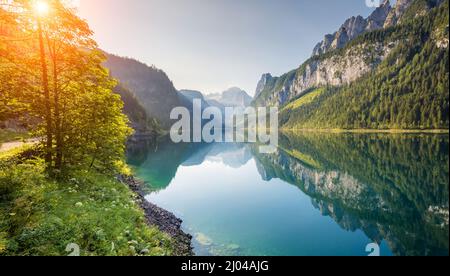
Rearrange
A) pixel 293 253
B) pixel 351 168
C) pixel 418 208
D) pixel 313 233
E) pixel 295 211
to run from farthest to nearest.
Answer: pixel 351 168
pixel 295 211
pixel 418 208
pixel 313 233
pixel 293 253

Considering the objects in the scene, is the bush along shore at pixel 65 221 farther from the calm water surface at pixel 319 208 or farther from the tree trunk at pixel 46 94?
the calm water surface at pixel 319 208

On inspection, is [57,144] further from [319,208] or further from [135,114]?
[135,114]

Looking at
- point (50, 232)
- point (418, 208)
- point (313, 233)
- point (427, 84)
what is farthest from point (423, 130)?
point (50, 232)

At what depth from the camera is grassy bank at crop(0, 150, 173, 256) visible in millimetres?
10133

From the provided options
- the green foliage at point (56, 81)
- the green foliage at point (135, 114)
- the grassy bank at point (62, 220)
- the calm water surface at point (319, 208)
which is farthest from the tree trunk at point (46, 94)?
the green foliage at point (135, 114)

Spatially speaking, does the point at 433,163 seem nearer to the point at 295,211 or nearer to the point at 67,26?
the point at 295,211

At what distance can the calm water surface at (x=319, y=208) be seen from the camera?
1831cm

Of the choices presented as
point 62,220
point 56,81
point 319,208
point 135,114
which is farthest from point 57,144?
point 135,114

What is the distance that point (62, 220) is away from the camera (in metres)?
12.2

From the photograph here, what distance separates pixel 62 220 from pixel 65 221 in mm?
148

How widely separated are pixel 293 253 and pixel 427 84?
606ft

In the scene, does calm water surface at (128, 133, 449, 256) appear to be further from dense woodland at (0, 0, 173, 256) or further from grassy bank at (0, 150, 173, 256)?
dense woodland at (0, 0, 173, 256)

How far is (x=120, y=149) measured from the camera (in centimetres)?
2464

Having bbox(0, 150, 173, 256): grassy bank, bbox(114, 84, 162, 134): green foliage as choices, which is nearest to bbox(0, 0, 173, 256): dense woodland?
bbox(0, 150, 173, 256): grassy bank
